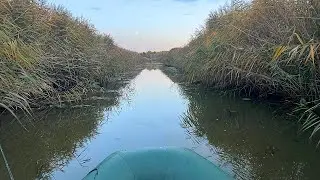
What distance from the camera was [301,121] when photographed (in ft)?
22.7

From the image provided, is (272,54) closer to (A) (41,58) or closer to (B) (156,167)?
(A) (41,58)

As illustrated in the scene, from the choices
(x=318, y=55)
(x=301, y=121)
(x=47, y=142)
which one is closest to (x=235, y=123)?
(x=301, y=121)

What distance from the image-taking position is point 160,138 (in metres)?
6.34

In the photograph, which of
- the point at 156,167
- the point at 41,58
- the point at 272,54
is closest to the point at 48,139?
the point at 41,58

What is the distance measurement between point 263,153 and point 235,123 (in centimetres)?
205

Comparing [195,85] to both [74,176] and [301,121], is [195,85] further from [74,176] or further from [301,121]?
[74,176]

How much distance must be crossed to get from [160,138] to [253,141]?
4.33 ft

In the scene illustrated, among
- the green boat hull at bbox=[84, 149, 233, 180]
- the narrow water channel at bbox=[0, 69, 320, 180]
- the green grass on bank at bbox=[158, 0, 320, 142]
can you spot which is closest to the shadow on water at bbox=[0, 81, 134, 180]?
the narrow water channel at bbox=[0, 69, 320, 180]

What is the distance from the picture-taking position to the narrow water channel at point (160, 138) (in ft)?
15.6

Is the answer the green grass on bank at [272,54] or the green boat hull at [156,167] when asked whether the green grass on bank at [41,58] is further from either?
the green grass on bank at [272,54]

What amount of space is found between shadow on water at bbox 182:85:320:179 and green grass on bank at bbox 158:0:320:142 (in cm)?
38

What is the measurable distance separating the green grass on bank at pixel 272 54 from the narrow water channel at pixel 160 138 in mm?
493

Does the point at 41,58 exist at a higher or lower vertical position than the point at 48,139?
higher

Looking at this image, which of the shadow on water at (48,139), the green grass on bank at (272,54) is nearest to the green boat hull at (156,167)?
the shadow on water at (48,139)
